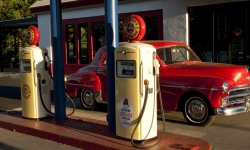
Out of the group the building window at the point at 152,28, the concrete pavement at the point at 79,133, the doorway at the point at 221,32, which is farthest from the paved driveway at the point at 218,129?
the building window at the point at 152,28

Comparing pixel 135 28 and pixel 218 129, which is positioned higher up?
pixel 135 28

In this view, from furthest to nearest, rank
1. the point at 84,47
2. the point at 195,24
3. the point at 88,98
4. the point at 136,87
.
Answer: the point at 84,47
the point at 195,24
the point at 88,98
the point at 136,87

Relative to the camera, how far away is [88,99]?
1041 cm

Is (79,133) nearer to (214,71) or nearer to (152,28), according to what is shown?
(214,71)

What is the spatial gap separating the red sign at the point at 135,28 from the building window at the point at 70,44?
1363 centimetres

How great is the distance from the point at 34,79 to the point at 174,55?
3348 millimetres

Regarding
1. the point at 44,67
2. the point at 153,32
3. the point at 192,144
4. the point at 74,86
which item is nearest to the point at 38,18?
the point at 153,32

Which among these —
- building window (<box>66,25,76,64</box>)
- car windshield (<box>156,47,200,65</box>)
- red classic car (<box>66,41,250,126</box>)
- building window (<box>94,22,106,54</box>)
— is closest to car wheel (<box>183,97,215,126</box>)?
red classic car (<box>66,41,250,126</box>)

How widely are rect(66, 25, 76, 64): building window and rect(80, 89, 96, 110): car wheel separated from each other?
370 inches

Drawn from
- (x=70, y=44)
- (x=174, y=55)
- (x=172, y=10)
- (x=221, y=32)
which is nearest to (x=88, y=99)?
(x=174, y=55)

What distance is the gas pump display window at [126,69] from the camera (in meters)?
6.13

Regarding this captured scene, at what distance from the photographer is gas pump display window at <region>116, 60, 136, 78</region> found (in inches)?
241

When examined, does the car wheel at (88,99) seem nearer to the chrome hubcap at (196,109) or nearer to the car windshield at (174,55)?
the car windshield at (174,55)

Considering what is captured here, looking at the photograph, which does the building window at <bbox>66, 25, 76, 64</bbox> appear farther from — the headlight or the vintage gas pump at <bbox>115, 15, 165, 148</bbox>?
the vintage gas pump at <bbox>115, 15, 165, 148</bbox>
